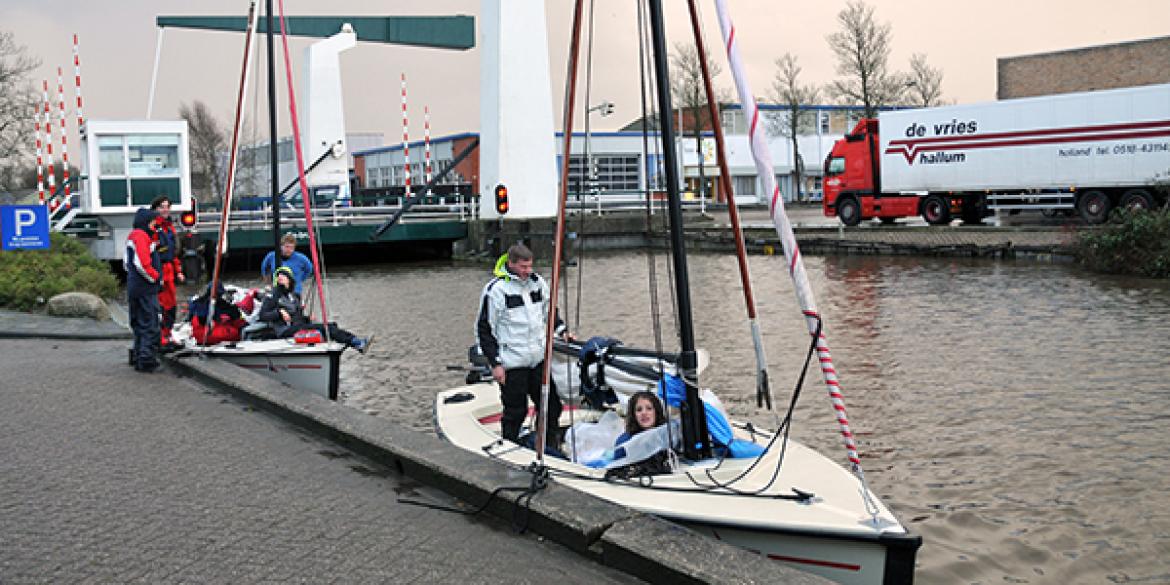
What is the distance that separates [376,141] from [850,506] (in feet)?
294

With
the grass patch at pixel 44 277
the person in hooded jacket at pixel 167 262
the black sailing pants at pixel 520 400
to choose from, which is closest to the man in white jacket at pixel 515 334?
the black sailing pants at pixel 520 400

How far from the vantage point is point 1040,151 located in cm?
3092

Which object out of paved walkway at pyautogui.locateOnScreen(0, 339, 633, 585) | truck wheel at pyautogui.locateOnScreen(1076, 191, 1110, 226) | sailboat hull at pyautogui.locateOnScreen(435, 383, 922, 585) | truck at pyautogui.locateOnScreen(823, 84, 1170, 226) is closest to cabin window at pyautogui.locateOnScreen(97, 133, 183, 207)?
truck at pyautogui.locateOnScreen(823, 84, 1170, 226)

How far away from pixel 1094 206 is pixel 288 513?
28.5 meters

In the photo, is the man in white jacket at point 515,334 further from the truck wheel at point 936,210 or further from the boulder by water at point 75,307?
the truck wheel at point 936,210

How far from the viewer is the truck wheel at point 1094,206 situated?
29594 millimetres

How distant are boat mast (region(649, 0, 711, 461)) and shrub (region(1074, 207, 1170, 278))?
18043mm

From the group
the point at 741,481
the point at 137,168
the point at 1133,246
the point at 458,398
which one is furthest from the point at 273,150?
the point at 1133,246

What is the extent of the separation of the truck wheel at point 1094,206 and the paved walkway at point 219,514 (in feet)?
86.2

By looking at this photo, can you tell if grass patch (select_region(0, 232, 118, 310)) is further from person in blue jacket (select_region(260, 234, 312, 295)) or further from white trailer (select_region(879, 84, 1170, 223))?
white trailer (select_region(879, 84, 1170, 223))

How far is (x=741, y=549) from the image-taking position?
4.93m

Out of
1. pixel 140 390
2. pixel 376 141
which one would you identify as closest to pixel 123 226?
pixel 140 390

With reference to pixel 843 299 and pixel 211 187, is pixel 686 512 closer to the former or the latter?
pixel 843 299

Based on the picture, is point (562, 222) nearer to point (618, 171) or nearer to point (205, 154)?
point (205, 154)
